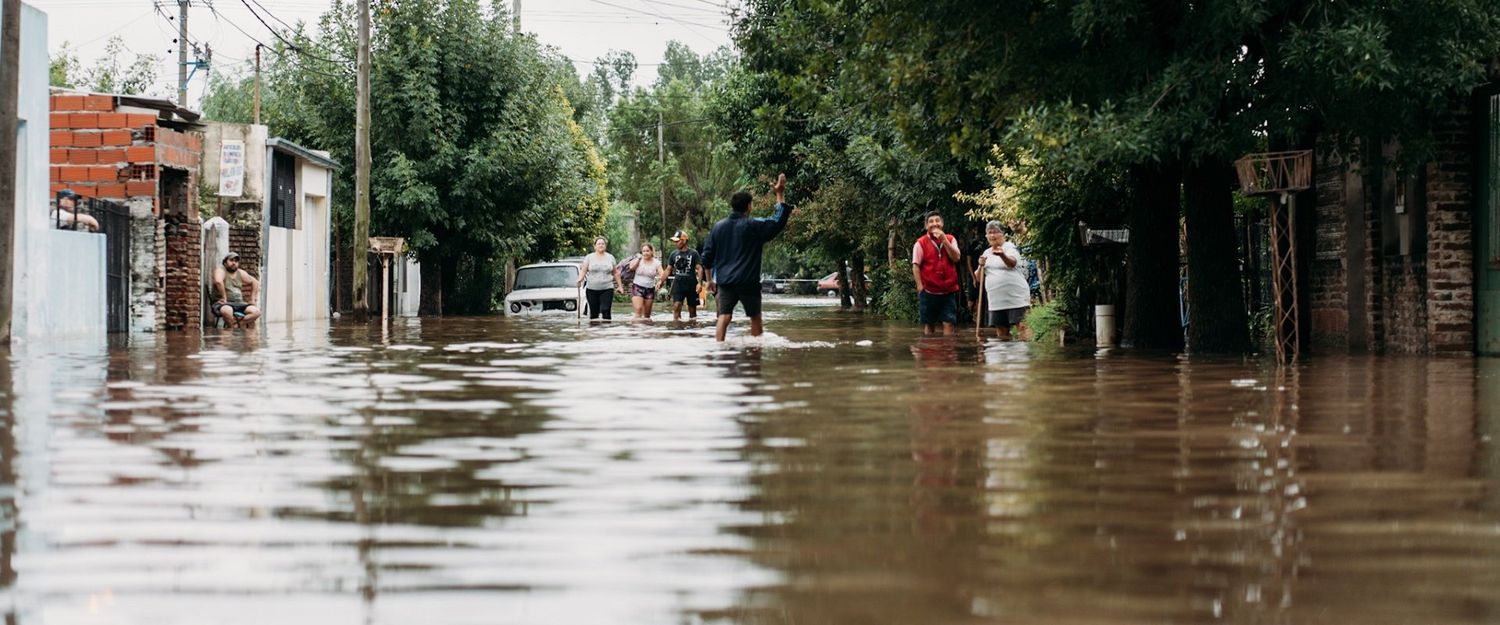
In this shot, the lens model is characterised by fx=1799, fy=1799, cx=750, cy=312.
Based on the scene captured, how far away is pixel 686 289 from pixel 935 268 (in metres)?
10.3

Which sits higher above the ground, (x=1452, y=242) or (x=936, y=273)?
(x=1452, y=242)

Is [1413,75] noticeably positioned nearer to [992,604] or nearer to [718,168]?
[992,604]

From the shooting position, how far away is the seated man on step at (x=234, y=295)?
28391 mm

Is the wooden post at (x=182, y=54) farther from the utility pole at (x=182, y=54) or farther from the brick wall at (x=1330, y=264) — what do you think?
the brick wall at (x=1330, y=264)

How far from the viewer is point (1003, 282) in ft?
71.8

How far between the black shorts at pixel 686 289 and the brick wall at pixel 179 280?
7.96 metres

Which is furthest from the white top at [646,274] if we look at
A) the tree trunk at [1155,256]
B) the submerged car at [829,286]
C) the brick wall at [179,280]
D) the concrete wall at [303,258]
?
the submerged car at [829,286]

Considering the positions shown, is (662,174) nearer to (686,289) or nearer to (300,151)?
(300,151)

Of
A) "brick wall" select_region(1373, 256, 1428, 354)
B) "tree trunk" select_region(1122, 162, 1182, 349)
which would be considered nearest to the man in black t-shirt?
"tree trunk" select_region(1122, 162, 1182, 349)

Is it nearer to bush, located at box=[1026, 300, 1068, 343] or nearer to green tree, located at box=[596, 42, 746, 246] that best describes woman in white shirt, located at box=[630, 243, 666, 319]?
bush, located at box=[1026, 300, 1068, 343]

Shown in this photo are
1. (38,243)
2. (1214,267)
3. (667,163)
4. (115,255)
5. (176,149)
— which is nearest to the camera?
(1214,267)

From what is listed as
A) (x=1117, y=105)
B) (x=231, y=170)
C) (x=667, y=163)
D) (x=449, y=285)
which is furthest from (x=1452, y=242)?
(x=667, y=163)

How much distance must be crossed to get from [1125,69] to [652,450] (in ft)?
33.5

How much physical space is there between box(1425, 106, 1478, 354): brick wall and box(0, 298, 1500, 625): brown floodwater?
17.5 ft
